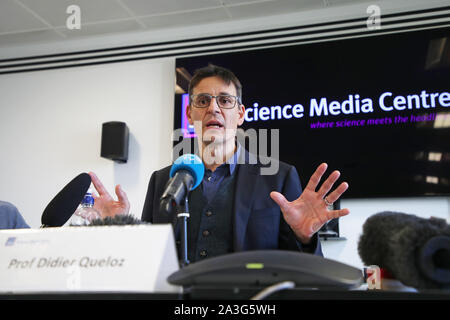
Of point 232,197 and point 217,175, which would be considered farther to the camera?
point 217,175

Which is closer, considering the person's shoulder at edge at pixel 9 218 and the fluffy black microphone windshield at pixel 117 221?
the fluffy black microphone windshield at pixel 117 221

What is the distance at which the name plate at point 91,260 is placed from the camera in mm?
677

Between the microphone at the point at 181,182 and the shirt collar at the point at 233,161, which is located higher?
the shirt collar at the point at 233,161

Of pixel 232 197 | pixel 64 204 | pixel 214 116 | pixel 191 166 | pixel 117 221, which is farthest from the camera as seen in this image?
pixel 214 116

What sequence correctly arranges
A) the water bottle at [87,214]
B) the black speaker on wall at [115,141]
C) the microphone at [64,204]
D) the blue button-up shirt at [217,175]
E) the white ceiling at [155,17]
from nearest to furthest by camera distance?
the microphone at [64,204] < the water bottle at [87,214] < the blue button-up shirt at [217,175] < the white ceiling at [155,17] < the black speaker on wall at [115,141]

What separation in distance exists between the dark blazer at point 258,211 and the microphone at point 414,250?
57 cm

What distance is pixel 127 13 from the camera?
12.5 feet

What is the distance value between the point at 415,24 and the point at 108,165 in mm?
3053

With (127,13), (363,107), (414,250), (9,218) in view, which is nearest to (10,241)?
(414,250)

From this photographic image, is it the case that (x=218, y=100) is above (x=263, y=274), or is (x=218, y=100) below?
above

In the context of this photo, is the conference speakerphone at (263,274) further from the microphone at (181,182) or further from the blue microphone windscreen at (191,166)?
the blue microphone windscreen at (191,166)

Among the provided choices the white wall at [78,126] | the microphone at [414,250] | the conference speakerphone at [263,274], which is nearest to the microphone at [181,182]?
the conference speakerphone at [263,274]

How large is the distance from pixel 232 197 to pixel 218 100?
0.44 m

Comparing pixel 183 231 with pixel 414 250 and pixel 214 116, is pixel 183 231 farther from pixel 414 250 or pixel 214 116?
pixel 214 116
